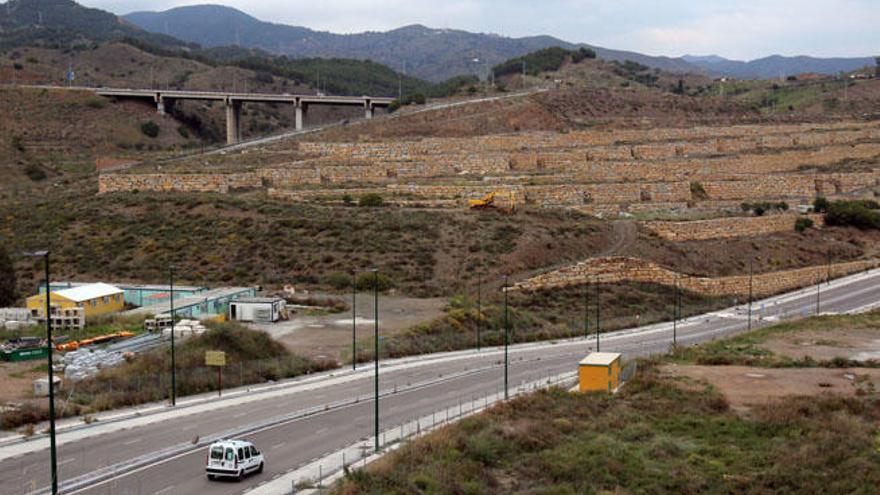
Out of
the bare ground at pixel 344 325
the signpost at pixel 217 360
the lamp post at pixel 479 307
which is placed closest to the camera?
the signpost at pixel 217 360

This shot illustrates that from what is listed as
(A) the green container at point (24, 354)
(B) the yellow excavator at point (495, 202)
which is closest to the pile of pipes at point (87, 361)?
(A) the green container at point (24, 354)

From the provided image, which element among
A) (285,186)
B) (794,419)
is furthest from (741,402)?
(285,186)

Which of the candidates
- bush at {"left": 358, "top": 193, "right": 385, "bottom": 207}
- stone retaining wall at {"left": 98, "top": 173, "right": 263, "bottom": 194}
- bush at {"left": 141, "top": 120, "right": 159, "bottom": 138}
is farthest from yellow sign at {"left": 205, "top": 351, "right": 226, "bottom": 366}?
bush at {"left": 141, "top": 120, "right": 159, "bottom": 138}

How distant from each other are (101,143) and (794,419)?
3445 inches

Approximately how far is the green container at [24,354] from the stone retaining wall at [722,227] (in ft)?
129

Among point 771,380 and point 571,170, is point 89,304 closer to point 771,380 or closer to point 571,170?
point 771,380

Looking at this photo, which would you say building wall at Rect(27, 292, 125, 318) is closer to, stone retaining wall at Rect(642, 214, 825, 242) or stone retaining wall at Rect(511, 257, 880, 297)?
stone retaining wall at Rect(511, 257, 880, 297)

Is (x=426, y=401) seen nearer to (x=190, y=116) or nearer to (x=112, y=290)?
(x=112, y=290)

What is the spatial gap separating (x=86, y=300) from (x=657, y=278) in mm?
30972

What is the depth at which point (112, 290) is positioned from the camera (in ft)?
164

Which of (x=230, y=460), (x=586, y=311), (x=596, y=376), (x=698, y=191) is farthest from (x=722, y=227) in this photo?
(x=230, y=460)

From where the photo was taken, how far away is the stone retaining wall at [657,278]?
190 feet

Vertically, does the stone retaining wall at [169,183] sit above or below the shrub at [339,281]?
above

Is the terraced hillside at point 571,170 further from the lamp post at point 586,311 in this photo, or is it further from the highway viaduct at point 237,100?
the highway viaduct at point 237,100
